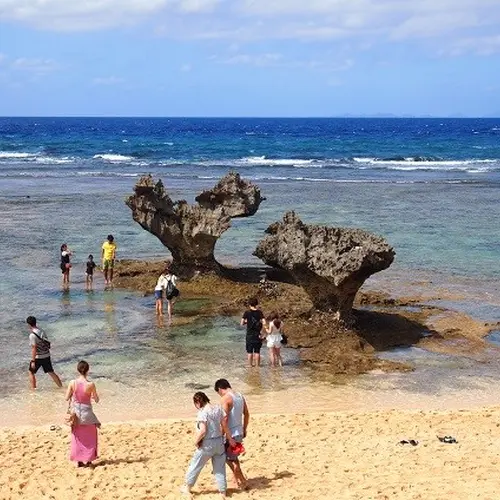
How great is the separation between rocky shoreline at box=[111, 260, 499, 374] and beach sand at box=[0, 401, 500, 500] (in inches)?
132

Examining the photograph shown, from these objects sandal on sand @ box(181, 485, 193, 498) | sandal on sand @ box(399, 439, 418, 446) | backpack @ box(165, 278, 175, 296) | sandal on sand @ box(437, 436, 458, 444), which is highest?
backpack @ box(165, 278, 175, 296)

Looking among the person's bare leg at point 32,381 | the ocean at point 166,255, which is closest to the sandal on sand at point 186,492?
the ocean at point 166,255

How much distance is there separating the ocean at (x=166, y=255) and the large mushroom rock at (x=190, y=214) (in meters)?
1.91

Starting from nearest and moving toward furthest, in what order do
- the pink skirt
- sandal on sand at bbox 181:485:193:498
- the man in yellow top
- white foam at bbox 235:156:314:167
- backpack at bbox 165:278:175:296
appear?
1. sandal on sand at bbox 181:485:193:498
2. the pink skirt
3. backpack at bbox 165:278:175:296
4. the man in yellow top
5. white foam at bbox 235:156:314:167

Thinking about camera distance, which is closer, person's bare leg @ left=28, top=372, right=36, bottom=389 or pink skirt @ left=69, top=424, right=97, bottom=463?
pink skirt @ left=69, top=424, right=97, bottom=463

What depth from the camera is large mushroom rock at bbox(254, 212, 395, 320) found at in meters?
17.5

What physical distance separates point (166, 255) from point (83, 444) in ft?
54.4

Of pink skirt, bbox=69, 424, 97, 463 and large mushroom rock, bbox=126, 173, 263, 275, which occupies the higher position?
large mushroom rock, bbox=126, 173, 263, 275

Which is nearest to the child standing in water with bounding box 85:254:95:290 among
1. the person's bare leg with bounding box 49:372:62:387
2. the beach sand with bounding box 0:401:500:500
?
the person's bare leg with bounding box 49:372:62:387

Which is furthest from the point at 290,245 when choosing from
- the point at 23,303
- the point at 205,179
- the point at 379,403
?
the point at 205,179

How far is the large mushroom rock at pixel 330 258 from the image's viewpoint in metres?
17.5

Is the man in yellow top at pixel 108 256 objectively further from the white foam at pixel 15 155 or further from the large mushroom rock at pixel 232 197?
the white foam at pixel 15 155

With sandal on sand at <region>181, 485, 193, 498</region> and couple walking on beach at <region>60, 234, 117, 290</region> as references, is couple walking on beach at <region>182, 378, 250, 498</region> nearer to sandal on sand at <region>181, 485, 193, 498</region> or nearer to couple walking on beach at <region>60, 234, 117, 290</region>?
sandal on sand at <region>181, 485, 193, 498</region>

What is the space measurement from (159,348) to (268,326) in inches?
103
